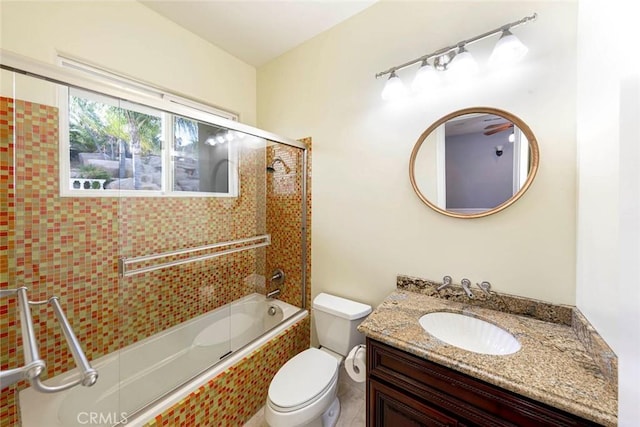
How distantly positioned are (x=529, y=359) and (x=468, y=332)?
1.10 feet

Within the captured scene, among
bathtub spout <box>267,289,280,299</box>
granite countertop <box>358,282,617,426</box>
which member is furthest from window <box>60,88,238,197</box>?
granite countertop <box>358,282,617,426</box>

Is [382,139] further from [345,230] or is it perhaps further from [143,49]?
[143,49]

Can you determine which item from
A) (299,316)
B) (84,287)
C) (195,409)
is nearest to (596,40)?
(299,316)

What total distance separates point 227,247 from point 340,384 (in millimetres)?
1402

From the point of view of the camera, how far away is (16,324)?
1.18 m

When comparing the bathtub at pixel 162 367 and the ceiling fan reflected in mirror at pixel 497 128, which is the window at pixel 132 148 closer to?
the bathtub at pixel 162 367

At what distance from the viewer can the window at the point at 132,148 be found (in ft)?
4.29

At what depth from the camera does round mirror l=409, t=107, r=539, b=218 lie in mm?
1196

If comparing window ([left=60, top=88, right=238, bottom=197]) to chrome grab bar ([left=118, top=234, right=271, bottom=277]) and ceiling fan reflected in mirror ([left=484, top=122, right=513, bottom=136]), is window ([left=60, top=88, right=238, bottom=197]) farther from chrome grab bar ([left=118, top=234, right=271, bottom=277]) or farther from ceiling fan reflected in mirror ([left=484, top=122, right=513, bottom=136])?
ceiling fan reflected in mirror ([left=484, top=122, right=513, bottom=136])

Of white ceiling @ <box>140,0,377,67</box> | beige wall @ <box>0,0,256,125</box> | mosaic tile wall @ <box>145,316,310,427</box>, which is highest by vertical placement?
white ceiling @ <box>140,0,377,67</box>

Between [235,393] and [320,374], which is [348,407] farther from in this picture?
[235,393]

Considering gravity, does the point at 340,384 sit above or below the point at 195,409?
below

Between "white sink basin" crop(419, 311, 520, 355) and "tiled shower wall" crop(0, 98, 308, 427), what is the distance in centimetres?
160

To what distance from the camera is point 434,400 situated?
930mm
